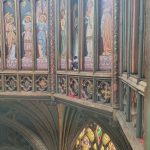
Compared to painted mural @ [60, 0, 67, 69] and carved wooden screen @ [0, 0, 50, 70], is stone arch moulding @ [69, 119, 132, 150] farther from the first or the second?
carved wooden screen @ [0, 0, 50, 70]

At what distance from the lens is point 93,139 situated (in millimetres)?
8312

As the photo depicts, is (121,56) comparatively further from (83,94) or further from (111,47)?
(83,94)

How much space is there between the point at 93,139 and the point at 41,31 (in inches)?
126

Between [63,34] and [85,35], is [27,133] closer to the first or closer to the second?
[63,34]

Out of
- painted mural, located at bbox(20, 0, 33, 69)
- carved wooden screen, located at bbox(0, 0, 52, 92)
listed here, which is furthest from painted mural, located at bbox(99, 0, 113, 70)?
painted mural, located at bbox(20, 0, 33, 69)

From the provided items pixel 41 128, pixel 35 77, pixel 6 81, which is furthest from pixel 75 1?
pixel 41 128

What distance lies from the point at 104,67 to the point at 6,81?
3.12 meters

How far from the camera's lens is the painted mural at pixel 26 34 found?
7.16 meters

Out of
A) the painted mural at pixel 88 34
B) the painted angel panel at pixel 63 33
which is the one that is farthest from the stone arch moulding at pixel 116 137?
the painted mural at pixel 88 34

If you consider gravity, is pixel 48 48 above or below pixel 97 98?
→ above

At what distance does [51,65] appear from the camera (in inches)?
264

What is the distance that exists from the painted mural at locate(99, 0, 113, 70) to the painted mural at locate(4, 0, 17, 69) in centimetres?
292

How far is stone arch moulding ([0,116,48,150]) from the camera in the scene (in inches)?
357

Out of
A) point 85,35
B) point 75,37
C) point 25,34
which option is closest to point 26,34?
point 25,34
